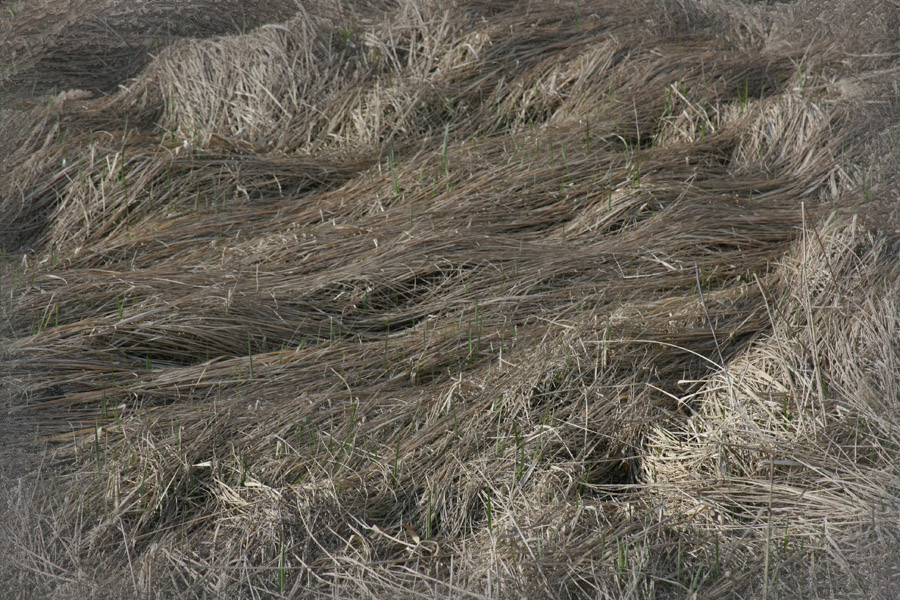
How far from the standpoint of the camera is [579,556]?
2164 millimetres

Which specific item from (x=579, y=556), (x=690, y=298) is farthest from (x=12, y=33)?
(x=579, y=556)

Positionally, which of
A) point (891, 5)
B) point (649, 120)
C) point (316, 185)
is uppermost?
point (891, 5)

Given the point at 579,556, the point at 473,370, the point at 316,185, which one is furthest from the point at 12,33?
the point at 579,556

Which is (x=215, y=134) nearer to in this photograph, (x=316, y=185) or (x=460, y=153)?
(x=316, y=185)

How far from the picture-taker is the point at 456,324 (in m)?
3.04

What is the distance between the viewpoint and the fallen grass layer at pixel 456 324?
89.0 inches

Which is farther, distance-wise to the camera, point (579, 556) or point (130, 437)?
point (130, 437)

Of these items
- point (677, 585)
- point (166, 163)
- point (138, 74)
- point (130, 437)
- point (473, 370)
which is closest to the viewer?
point (677, 585)

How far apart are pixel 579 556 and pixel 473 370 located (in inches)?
34.5

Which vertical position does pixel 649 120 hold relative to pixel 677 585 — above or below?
above

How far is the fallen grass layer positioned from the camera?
2260 mm

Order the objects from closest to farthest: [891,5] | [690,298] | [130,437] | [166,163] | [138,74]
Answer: [130,437], [690,298], [166,163], [891,5], [138,74]

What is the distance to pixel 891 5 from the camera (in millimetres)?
4293

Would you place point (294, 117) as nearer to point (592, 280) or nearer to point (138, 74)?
point (138, 74)
